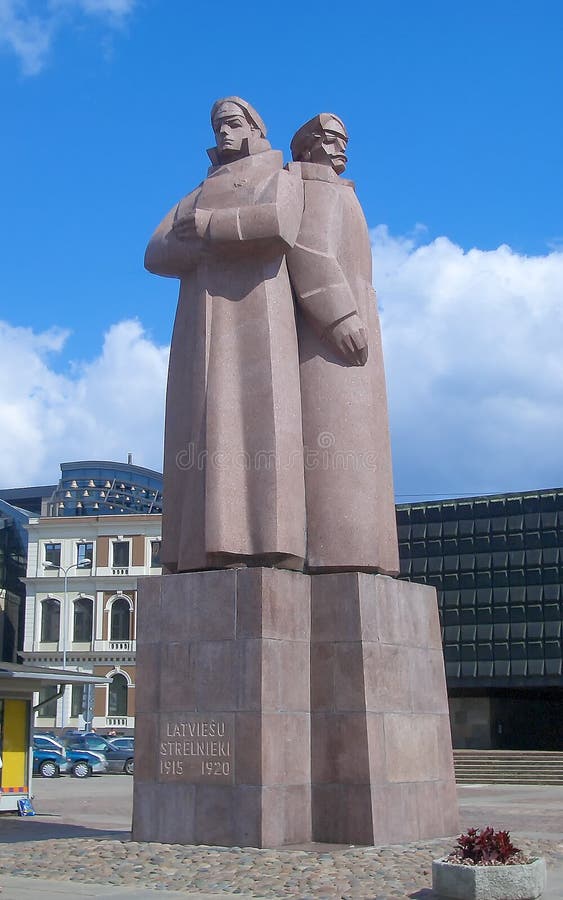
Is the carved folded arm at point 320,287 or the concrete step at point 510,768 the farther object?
the concrete step at point 510,768

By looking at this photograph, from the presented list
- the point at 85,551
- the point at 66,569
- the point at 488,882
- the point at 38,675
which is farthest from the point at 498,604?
the point at 488,882

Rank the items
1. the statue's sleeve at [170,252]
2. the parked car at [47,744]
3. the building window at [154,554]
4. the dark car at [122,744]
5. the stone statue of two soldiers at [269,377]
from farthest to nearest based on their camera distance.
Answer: the building window at [154,554] < the dark car at [122,744] < the parked car at [47,744] < the statue's sleeve at [170,252] < the stone statue of two soldiers at [269,377]

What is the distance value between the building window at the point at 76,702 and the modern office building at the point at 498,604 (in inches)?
968

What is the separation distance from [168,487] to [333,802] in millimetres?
4705

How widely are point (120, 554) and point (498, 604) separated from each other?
28.0m

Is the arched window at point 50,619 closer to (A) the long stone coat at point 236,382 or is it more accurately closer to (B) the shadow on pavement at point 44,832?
(B) the shadow on pavement at point 44,832

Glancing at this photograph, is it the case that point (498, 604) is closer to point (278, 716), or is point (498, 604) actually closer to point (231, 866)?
point (278, 716)

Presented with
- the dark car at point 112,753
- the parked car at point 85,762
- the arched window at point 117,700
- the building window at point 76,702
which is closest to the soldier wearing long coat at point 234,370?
the parked car at point 85,762

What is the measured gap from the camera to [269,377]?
1483 centimetres

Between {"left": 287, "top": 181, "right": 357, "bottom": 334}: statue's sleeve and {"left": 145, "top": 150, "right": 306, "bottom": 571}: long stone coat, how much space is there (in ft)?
0.69

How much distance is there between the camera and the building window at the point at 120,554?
6956cm

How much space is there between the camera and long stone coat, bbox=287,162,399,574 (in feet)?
48.8

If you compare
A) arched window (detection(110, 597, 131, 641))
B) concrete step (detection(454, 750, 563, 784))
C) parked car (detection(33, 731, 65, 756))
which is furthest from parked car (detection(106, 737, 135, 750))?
arched window (detection(110, 597, 131, 641))

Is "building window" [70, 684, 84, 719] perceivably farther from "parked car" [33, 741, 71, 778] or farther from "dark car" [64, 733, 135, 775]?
"parked car" [33, 741, 71, 778]
